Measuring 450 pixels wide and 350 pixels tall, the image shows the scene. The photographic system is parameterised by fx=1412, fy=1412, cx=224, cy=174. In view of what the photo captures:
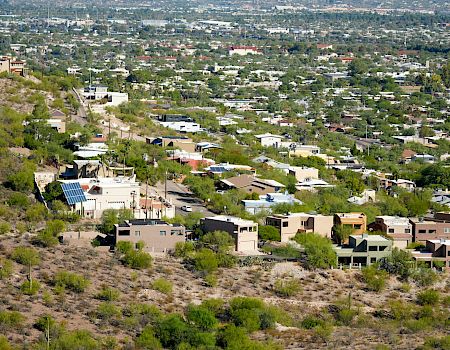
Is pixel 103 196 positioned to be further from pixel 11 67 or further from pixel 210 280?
pixel 11 67

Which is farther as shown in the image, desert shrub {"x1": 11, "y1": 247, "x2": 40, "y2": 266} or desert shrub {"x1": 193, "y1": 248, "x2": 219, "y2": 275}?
desert shrub {"x1": 193, "y1": 248, "x2": 219, "y2": 275}

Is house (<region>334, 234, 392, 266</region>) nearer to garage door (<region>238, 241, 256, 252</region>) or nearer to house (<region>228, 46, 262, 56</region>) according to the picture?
garage door (<region>238, 241, 256, 252</region>)

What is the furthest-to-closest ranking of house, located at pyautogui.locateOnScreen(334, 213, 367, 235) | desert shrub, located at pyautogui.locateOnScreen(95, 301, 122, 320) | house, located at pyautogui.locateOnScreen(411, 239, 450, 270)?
house, located at pyautogui.locateOnScreen(334, 213, 367, 235) → house, located at pyautogui.locateOnScreen(411, 239, 450, 270) → desert shrub, located at pyautogui.locateOnScreen(95, 301, 122, 320)

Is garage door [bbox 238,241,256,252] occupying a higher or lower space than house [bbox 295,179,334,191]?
higher

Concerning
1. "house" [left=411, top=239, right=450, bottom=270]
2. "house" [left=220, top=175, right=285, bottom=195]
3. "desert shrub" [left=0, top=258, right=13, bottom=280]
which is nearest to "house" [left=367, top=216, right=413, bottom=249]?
"house" [left=411, top=239, right=450, bottom=270]

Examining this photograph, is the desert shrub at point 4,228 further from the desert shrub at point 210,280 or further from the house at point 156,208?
the desert shrub at point 210,280

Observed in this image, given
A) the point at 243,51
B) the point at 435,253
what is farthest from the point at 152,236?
the point at 243,51

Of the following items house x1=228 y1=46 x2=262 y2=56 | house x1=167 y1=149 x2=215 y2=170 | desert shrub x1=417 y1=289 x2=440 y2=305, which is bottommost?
house x1=228 y1=46 x2=262 y2=56
